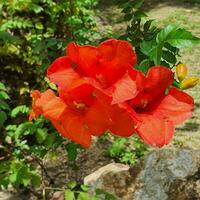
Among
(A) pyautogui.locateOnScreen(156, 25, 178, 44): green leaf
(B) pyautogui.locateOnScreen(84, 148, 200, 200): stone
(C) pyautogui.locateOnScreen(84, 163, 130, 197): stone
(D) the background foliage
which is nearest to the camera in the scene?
(A) pyautogui.locateOnScreen(156, 25, 178, 44): green leaf

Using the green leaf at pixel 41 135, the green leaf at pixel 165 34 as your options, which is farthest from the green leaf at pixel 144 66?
the green leaf at pixel 41 135

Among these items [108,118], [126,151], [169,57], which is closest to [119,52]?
[108,118]

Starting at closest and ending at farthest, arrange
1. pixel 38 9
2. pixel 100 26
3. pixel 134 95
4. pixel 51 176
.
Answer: pixel 134 95 → pixel 51 176 → pixel 38 9 → pixel 100 26

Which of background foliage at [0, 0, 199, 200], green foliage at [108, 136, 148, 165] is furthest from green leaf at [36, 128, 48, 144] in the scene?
green foliage at [108, 136, 148, 165]

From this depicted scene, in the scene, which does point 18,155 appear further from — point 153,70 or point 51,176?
point 153,70

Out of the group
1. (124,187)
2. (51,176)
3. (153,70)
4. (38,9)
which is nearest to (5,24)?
(38,9)

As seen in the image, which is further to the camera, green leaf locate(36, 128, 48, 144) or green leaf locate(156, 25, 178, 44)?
green leaf locate(36, 128, 48, 144)

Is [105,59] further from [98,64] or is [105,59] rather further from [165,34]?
[165,34]

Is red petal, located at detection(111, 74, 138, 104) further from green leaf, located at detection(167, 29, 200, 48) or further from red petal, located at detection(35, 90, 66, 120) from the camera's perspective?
green leaf, located at detection(167, 29, 200, 48)
